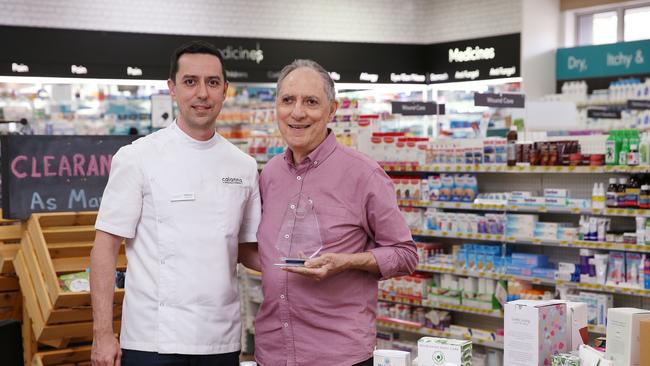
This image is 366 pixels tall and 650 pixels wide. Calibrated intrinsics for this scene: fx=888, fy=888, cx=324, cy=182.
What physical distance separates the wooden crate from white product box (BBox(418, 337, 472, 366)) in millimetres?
2553

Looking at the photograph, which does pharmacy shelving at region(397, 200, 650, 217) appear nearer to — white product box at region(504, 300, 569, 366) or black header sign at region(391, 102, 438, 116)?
black header sign at region(391, 102, 438, 116)

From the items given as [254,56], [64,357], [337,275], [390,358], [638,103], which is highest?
[254,56]

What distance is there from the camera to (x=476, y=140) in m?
7.38

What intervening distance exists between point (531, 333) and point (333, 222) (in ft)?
2.56

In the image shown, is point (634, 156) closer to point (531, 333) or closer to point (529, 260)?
point (529, 260)

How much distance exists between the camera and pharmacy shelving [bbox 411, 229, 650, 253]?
632cm

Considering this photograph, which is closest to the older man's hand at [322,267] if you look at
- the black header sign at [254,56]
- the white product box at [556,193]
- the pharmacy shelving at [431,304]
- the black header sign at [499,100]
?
the white product box at [556,193]

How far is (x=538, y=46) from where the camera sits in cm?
1286

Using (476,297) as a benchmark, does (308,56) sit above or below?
above

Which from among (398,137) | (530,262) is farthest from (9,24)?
(530,262)

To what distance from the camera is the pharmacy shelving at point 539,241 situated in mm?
6320

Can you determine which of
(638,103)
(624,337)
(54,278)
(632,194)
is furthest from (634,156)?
(638,103)

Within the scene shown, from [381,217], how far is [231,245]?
0.57m

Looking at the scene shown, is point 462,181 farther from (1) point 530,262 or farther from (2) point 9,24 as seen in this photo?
(2) point 9,24
